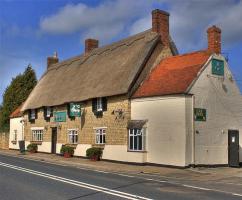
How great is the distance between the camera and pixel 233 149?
2789 centimetres

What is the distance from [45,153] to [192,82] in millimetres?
19516

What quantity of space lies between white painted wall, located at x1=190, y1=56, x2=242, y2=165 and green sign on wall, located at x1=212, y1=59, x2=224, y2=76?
0.95ft

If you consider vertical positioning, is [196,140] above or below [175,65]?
below

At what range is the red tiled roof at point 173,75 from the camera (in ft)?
87.7

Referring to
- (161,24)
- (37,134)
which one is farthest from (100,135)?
(37,134)

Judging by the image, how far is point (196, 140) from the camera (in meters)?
25.9

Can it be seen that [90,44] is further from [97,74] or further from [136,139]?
[136,139]

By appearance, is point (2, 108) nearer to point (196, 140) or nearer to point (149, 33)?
point (149, 33)

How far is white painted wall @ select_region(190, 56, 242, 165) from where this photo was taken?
2628 cm

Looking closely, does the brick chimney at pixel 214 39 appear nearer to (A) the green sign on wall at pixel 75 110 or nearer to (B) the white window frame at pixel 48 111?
(A) the green sign on wall at pixel 75 110

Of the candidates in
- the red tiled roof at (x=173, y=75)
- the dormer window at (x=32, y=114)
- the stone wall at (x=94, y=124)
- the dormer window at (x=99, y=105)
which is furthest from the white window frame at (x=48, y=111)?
the red tiled roof at (x=173, y=75)

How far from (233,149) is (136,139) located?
19.8 ft

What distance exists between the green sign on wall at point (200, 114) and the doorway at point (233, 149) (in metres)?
2.64

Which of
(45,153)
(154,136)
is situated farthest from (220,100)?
(45,153)
